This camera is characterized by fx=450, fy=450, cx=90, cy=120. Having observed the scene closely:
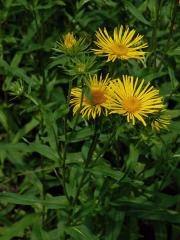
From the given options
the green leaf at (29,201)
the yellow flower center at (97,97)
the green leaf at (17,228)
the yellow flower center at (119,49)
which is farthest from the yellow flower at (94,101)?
the green leaf at (17,228)

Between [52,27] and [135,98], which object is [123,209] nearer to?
[135,98]

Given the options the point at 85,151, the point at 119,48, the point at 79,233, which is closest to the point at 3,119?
the point at 85,151

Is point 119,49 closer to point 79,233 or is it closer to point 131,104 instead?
point 131,104

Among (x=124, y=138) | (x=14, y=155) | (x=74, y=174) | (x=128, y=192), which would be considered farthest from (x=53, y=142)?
(x=14, y=155)

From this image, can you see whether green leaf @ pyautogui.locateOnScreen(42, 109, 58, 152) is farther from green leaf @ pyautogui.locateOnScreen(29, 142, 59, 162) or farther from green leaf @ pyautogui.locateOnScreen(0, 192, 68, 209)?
green leaf @ pyautogui.locateOnScreen(0, 192, 68, 209)

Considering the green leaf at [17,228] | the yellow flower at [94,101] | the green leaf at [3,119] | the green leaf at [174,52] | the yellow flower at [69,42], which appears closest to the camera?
the yellow flower at [69,42]

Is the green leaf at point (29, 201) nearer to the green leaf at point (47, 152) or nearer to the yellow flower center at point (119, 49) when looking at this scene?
the green leaf at point (47, 152)

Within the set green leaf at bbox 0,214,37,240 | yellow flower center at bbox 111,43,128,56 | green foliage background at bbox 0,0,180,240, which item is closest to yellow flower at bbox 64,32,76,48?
green foliage background at bbox 0,0,180,240
